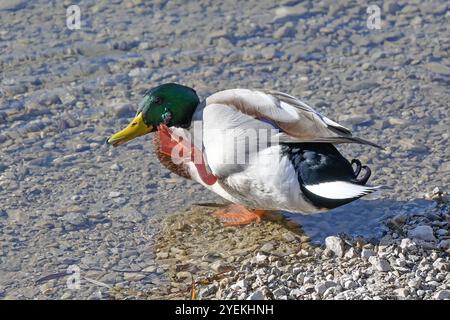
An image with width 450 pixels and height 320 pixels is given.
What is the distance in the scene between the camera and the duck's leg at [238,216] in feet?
19.7

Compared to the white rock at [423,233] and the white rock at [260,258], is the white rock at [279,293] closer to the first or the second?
the white rock at [260,258]

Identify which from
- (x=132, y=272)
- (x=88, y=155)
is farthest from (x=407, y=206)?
(x=88, y=155)

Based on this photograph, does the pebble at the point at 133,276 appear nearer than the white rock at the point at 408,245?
No

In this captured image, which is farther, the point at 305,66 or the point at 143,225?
the point at 305,66

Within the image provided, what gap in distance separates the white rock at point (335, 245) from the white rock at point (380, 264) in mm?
259

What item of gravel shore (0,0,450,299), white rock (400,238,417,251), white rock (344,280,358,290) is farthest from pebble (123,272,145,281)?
white rock (400,238,417,251)

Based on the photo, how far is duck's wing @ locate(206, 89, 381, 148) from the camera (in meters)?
5.38

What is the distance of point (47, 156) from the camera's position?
6.64 meters

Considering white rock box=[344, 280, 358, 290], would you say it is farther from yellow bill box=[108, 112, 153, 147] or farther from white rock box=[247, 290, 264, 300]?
yellow bill box=[108, 112, 153, 147]

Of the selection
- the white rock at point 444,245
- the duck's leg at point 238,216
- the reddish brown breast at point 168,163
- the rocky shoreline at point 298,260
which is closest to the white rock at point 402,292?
the rocky shoreline at point 298,260

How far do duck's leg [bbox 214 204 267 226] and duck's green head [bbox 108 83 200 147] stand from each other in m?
0.58

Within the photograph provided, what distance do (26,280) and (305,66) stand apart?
10.0 ft
